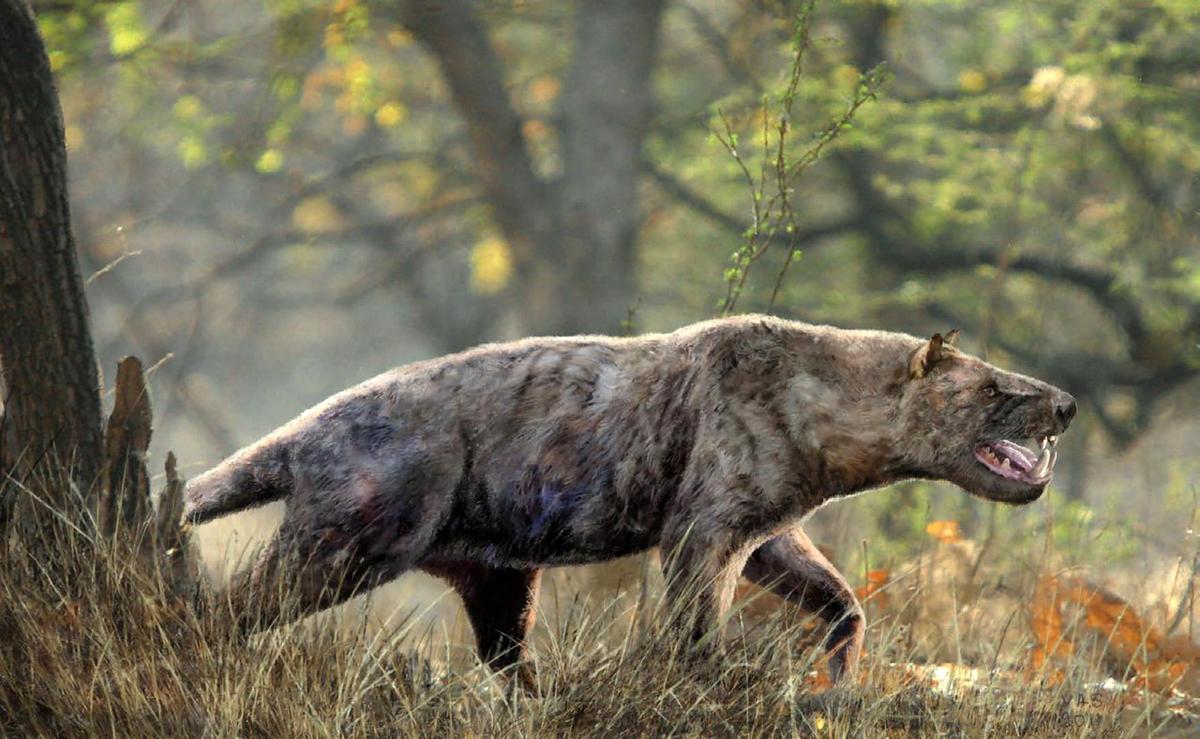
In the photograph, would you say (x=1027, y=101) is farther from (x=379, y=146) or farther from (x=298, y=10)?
(x=379, y=146)

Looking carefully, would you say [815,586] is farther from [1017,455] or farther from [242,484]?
[242,484]

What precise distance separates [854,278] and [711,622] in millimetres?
9419

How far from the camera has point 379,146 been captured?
18.2 metres

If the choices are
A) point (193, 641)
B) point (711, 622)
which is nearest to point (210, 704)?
point (193, 641)

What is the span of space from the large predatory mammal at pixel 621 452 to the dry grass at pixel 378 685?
349 millimetres

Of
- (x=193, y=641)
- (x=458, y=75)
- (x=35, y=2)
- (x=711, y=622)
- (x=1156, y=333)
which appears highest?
(x=35, y=2)

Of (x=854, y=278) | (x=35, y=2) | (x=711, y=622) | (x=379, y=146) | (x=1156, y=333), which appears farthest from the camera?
(x=379, y=146)

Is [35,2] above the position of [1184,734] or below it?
above

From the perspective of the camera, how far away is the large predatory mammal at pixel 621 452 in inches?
200

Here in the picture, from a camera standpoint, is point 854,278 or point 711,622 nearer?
point 711,622

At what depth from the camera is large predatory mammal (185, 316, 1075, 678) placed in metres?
5.09

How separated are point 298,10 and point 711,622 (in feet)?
27.6

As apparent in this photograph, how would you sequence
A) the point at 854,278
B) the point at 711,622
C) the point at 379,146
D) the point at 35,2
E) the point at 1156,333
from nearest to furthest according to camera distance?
the point at 711,622
the point at 35,2
the point at 1156,333
the point at 854,278
the point at 379,146

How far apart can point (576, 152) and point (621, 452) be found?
287 inches
